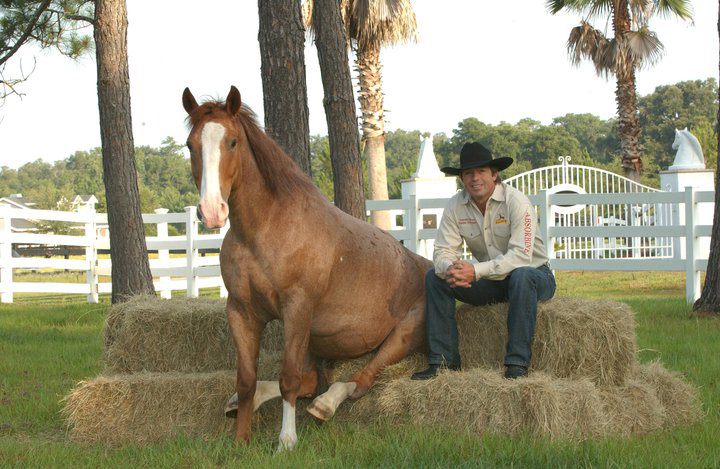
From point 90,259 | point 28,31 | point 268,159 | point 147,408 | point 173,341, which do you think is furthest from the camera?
Result: point 90,259

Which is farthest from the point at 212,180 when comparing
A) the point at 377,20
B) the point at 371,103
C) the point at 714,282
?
the point at 371,103

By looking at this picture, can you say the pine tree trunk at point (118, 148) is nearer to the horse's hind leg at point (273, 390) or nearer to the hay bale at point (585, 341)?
the horse's hind leg at point (273, 390)

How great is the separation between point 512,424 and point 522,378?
307 mm

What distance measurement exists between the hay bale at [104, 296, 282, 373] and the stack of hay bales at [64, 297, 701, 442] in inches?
4.6

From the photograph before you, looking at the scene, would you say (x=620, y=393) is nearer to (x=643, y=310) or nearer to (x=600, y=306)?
(x=600, y=306)

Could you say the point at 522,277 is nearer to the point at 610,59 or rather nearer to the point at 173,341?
the point at 173,341

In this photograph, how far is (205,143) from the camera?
4367mm

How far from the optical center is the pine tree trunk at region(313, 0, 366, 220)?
9125mm

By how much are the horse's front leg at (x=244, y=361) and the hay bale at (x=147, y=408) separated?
1.13 feet

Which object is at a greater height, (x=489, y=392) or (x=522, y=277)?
(x=522, y=277)

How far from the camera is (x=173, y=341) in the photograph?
19.9ft

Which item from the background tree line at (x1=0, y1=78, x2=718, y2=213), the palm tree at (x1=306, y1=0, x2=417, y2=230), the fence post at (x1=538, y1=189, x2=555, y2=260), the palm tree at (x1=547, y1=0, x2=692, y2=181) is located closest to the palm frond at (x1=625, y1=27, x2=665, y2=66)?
the palm tree at (x1=547, y1=0, x2=692, y2=181)

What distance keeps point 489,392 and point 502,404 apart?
0.35ft

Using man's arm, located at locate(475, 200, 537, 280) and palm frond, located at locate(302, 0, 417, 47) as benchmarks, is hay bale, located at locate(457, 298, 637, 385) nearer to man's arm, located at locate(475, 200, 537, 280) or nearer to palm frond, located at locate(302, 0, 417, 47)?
man's arm, located at locate(475, 200, 537, 280)
